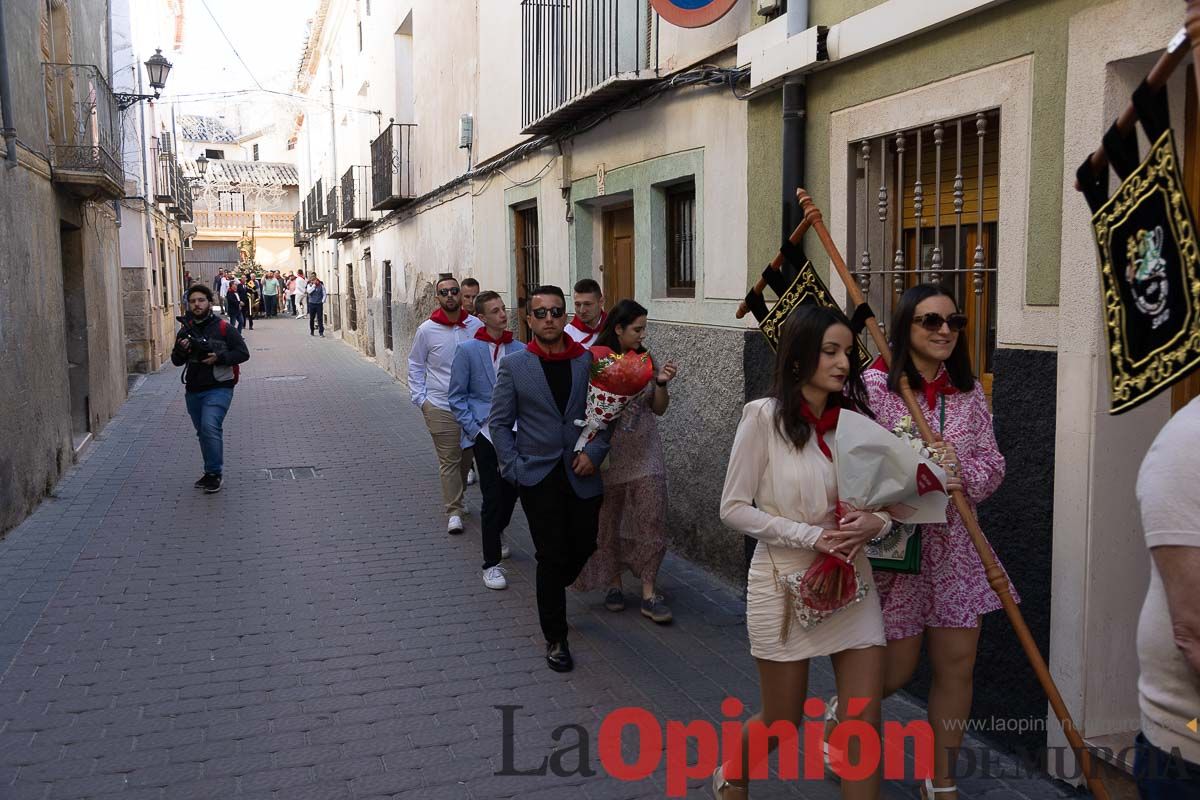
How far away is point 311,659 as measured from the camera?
5.19 meters

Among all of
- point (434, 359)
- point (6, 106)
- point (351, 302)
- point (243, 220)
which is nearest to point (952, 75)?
point (434, 359)

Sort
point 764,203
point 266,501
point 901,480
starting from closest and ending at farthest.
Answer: point 901,480 < point 764,203 < point 266,501

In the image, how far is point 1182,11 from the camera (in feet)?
10.8

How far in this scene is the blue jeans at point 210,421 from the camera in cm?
941

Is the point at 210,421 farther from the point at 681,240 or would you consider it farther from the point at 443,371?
the point at 681,240

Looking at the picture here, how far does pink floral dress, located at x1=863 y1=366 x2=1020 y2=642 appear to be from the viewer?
11.3 ft

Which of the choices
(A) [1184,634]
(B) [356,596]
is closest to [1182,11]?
(A) [1184,634]

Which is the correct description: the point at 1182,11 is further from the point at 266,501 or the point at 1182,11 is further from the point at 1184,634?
the point at 266,501

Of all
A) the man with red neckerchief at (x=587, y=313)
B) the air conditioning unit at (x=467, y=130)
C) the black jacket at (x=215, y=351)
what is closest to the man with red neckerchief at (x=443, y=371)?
the man with red neckerchief at (x=587, y=313)

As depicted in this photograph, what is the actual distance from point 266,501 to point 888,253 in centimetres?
596

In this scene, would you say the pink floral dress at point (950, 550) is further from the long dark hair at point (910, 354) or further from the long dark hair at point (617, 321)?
the long dark hair at point (617, 321)

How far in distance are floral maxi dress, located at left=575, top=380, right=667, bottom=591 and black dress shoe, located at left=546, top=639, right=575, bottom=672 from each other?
81 centimetres

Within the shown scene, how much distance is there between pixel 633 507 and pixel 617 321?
110 cm

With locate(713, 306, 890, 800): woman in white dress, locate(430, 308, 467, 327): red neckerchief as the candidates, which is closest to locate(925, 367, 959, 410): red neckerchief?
locate(713, 306, 890, 800): woman in white dress
